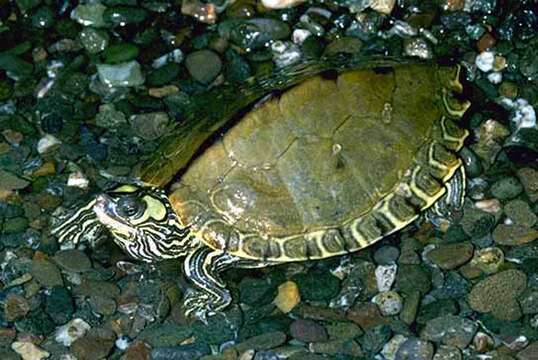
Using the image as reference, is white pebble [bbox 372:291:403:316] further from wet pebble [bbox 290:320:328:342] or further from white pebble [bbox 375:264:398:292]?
wet pebble [bbox 290:320:328:342]

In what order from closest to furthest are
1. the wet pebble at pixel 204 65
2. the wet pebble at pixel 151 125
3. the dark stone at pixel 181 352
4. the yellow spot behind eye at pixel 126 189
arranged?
the dark stone at pixel 181 352, the yellow spot behind eye at pixel 126 189, the wet pebble at pixel 151 125, the wet pebble at pixel 204 65

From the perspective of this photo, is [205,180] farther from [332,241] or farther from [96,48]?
[96,48]

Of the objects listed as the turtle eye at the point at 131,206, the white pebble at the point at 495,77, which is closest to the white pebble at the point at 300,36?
the white pebble at the point at 495,77

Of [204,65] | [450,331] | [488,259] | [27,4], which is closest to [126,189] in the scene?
[204,65]

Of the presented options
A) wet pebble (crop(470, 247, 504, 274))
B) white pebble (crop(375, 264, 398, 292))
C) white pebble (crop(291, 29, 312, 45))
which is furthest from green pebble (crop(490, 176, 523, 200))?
white pebble (crop(291, 29, 312, 45))

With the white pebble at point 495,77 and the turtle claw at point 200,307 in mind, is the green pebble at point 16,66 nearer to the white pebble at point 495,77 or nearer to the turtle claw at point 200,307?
the turtle claw at point 200,307

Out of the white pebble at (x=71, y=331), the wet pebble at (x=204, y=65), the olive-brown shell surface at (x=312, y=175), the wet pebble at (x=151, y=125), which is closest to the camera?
the olive-brown shell surface at (x=312, y=175)

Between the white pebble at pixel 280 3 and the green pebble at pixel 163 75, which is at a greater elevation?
the white pebble at pixel 280 3
